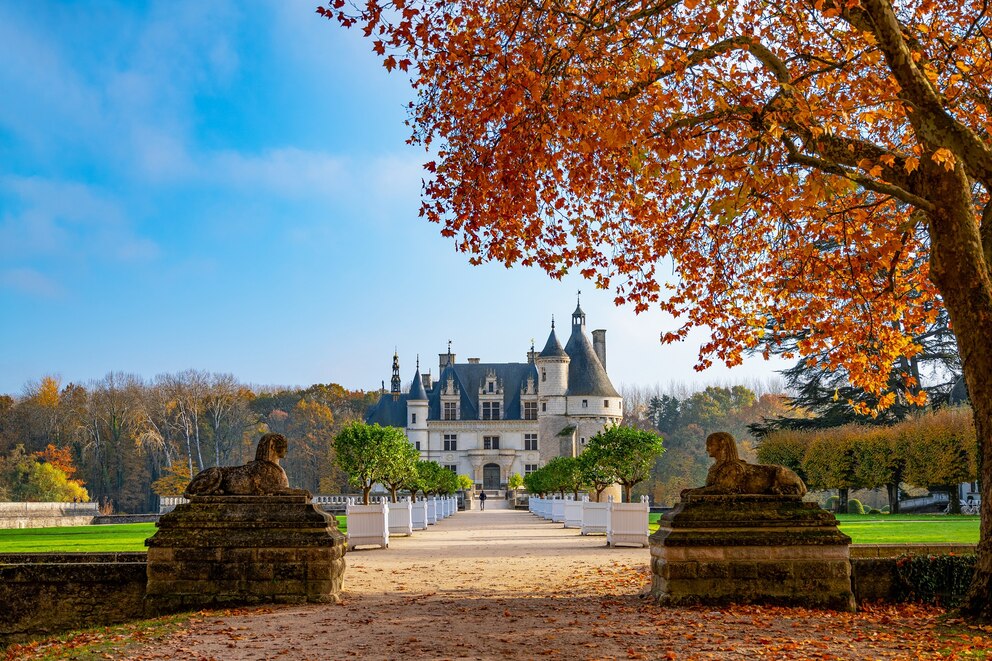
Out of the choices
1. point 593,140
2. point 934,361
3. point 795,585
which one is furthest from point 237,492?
point 934,361

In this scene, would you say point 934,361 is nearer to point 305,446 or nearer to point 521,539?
point 521,539

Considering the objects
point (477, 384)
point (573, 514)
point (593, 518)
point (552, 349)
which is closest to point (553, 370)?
point (552, 349)

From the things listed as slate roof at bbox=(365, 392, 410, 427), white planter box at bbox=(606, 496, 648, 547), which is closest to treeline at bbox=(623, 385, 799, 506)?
slate roof at bbox=(365, 392, 410, 427)

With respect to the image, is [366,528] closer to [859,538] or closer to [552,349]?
[859,538]

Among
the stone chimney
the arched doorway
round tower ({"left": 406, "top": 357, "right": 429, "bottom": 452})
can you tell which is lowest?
the arched doorway

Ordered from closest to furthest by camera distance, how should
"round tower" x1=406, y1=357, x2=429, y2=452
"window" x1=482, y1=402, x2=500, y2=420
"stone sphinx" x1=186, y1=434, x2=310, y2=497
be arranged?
"stone sphinx" x1=186, y1=434, x2=310, y2=497
"round tower" x1=406, y1=357, x2=429, y2=452
"window" x1=482, y1=402, x2=500, y2=420

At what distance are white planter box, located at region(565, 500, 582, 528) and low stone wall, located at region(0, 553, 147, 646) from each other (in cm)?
1721

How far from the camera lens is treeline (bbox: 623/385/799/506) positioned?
7225 centimetres

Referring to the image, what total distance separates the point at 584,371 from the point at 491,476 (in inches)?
505

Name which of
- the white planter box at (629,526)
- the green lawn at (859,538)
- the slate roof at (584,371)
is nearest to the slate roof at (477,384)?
the slate roof at (584,371)

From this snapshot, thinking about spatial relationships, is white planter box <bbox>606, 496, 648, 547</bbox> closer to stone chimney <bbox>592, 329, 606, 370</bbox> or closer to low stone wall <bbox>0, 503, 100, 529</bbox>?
low stone wall <bbox>0, 503, 100, 529</bbox>

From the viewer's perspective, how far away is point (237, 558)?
8461mm

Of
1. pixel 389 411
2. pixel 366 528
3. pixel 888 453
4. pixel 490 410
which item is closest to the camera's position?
pixel 366 528

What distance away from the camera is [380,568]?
13.0 metres
